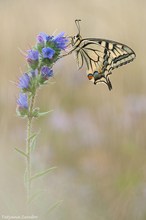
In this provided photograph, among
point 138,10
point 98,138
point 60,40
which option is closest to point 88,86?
point 138,10

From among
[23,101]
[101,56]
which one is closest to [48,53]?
[23,101]

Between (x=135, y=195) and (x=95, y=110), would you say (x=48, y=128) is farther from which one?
(x=135, y=195)

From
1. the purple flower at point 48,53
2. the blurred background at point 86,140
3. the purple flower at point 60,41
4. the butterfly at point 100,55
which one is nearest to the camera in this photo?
the purple flower at point 48,53

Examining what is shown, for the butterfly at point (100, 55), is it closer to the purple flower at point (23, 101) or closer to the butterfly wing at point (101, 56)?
the butterfly wing at point (101, 56)

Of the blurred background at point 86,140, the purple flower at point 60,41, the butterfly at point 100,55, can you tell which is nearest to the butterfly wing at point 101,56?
the butterfly at point 100,55

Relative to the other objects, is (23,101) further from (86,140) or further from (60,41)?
(86,140)

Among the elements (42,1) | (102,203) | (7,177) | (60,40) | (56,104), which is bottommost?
(102,203)

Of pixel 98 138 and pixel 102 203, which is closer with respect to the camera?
pixel 102 203
